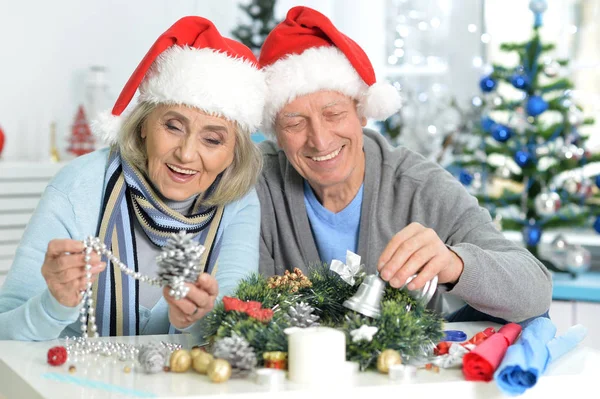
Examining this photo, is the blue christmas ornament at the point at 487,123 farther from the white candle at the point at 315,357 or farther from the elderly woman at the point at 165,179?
the white candle at the point at 315,357

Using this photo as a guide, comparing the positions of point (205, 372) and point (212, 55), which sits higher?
point (212, 55)

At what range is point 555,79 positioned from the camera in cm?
402

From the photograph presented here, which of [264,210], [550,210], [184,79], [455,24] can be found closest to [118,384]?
[184,79]

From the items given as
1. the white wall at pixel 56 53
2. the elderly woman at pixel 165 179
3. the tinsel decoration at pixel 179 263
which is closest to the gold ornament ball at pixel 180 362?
the tinsel decoration at pixel 179 263

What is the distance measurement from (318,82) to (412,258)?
2.21 feet

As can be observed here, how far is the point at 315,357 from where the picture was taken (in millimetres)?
1134

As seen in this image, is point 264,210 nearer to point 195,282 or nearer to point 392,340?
point 195,282

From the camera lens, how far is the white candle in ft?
3.72

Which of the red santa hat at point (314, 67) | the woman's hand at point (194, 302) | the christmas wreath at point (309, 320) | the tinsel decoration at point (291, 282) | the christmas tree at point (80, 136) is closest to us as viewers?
the christmas wreath at point (309, 320)

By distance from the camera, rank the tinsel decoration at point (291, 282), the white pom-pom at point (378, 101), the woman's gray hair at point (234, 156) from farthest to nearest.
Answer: the white pom-pom at point (378, 101) < the woman's gray hair at point (234, 156) < the tinsel decoration at point (291, 282)

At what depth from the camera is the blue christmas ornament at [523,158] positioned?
12.0ft

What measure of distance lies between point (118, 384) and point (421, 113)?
3.38 meters

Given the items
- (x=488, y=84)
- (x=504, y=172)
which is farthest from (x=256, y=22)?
(x=504, y=172)

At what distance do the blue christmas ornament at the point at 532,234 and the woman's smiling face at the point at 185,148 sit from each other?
2226mm
